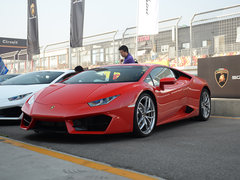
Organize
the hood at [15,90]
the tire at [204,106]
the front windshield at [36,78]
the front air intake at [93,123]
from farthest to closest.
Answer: the front windshield at [36,78]
the tire at [204,106]
the hood at [15,90]
the front air intake at [93,123]

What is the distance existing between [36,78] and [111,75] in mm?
2385

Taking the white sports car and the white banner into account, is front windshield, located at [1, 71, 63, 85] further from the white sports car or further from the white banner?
the white banner

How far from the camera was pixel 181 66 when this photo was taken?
12.3 metres

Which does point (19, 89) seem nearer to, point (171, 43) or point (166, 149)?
point (166, 149)

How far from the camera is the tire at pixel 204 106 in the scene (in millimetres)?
6422

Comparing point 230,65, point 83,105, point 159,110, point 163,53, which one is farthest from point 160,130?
point 163,53

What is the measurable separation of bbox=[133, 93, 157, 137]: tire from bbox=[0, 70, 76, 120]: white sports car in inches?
90.9

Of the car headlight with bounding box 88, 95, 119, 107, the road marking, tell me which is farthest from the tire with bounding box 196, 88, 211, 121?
the road marking

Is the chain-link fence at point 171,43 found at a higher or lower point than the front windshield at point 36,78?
higher

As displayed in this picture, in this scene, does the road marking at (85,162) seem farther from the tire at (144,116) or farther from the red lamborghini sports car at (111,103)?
the tire at (144,116)

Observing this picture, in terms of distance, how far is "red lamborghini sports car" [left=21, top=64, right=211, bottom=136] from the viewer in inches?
163

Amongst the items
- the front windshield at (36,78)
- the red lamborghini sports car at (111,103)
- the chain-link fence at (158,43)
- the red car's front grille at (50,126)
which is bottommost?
the red car's front grille at (50,126)

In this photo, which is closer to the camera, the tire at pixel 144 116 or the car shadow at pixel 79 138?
the car shadow at pixel 79 138

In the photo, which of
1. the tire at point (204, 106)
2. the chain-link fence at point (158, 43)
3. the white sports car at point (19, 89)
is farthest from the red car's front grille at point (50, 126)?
the chain-link fence at point (158, 43)
